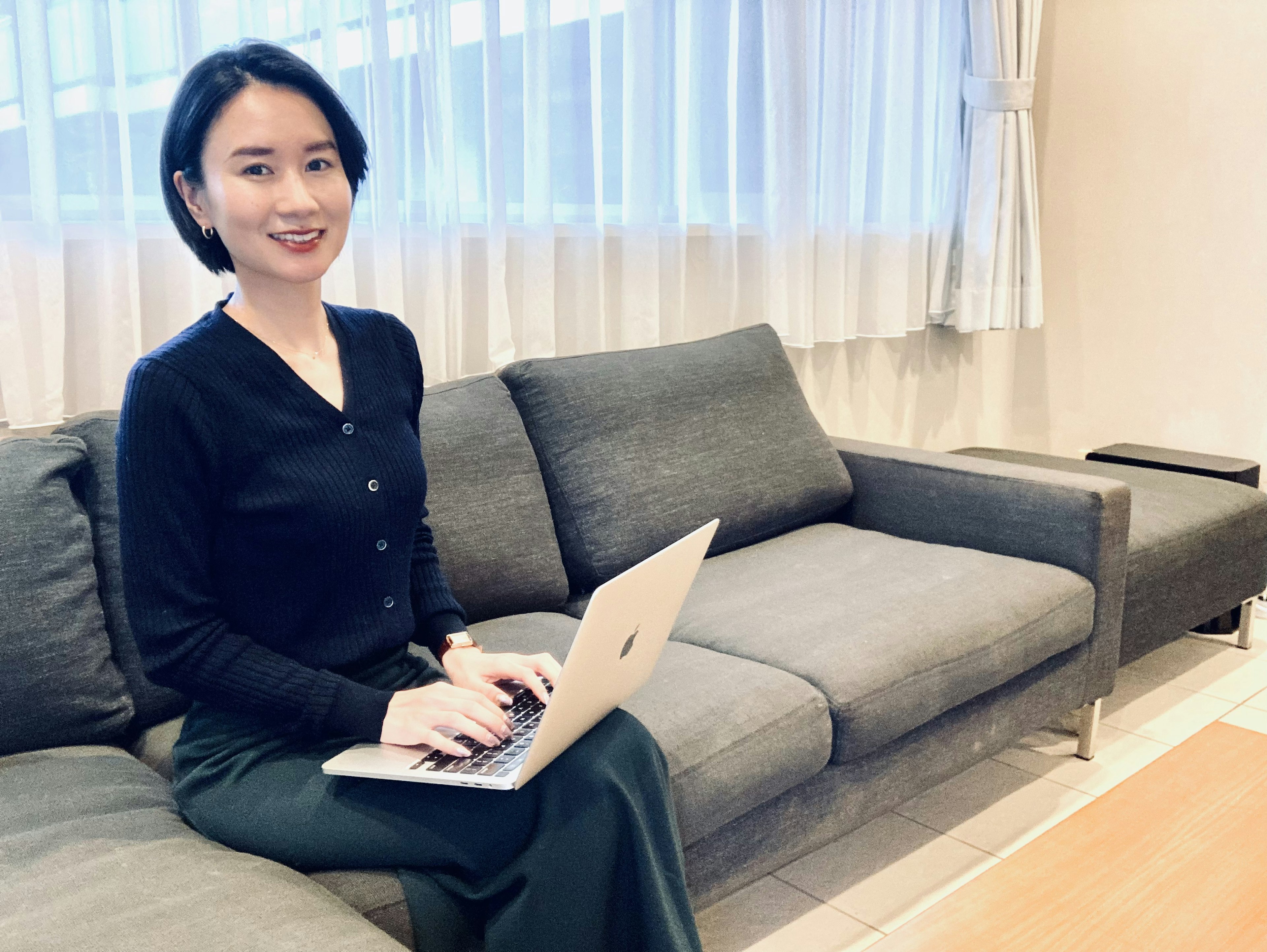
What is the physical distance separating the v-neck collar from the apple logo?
1.41 feet

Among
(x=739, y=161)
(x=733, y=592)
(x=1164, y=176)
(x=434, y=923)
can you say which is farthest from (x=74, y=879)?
(x=1164, y=176)

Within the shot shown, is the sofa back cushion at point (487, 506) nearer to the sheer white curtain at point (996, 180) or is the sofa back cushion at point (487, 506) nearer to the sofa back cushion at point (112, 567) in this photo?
the sofa back cushion at point (112, 567)

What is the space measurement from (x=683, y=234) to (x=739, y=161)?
0.28 m

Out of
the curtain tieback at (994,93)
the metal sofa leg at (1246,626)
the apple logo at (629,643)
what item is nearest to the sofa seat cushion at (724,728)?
the apple logo at (629,643)

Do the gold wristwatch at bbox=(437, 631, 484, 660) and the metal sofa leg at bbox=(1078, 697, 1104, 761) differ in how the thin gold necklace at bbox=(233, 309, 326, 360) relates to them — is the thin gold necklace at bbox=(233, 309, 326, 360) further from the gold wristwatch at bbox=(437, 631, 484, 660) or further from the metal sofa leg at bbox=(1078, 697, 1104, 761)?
the metal sofa leg at bbox=(1078, 697, 1104, 761)

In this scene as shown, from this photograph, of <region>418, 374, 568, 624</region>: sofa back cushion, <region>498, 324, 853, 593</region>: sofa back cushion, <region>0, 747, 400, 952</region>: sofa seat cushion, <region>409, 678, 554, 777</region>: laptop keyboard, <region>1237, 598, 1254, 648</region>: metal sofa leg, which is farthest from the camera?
<region>1237, 598, 1254, 648</region>: metal sofa leg

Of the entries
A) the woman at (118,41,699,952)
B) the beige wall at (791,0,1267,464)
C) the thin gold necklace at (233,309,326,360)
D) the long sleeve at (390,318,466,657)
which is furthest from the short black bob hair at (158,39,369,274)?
the beige wall at (791,0,1267,464)

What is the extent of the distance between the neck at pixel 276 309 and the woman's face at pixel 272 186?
0.02 metres

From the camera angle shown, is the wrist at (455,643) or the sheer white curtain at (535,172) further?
the sheer white curtain at (535,172)

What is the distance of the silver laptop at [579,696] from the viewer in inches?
41.3

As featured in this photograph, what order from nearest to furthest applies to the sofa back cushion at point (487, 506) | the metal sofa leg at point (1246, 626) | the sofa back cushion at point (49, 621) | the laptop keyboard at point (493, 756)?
the laptop keyboard at point (493, 756) → the sofa back cushion at point (49, 621) → the sofa back cushion at point (487, 506) → the metal sofa leg at point (1246, 626)

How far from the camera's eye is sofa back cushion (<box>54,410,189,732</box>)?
149cm

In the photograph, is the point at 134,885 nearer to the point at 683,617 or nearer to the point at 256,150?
the point at 256,150

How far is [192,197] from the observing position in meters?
1.28
